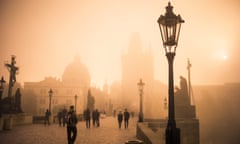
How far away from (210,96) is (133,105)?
33.5 meters

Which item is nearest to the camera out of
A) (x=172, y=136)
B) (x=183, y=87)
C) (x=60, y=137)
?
(x=172, y=136)

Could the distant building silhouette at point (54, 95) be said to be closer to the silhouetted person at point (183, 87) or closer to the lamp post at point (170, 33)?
the silhouetted person at point (183, 87)

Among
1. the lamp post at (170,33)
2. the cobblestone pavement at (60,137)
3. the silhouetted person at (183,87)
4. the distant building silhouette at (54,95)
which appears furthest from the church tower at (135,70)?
the lamp post at (170,33)

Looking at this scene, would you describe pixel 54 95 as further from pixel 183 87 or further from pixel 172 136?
pixel 172 136

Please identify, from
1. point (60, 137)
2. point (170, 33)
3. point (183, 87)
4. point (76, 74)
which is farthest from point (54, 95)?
point (170, 33)

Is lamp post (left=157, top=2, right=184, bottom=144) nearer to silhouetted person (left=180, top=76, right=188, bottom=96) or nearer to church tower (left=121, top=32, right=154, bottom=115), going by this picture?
silhouetted person (left=180, top=76, right=188, bottom=96)

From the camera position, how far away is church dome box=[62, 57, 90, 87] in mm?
101500

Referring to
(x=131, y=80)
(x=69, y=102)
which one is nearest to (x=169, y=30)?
(x=69, y=102)

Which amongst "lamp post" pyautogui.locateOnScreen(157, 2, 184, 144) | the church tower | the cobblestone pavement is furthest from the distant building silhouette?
"lamp post" pyautogui.locateOnScreen(157, 2, 184, 144)

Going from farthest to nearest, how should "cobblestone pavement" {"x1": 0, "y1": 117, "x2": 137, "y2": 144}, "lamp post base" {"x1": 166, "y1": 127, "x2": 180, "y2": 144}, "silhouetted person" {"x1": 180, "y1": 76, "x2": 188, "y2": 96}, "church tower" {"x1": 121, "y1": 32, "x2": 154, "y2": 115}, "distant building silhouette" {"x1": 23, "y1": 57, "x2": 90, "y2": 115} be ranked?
"church tower" {"x1": 121, "y1": 32, "x2": 154, "y2": 115} → "distant building silhouette" {"x1": 23, "y1": 57, "x2": 90, "y2": 115} → "silhouetted person" {"x1": 180, "y1": 76, "x2": 188, "y2": 96} → "cobblestone pavement" {"x1": 0, "y1": 117, "x2": 137, "y2": 144} → "lamp post base" {"x1": 166, "y1": 127, "x2": 180, "y2": 144}

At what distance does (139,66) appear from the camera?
122938 millimetres

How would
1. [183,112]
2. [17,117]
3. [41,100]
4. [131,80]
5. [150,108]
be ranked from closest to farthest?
[183,112] < [17,117] < [41,100] < [150,108] < [131,80]

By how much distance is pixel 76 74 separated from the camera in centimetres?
10319

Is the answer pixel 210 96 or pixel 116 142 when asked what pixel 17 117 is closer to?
pixel 116 142
